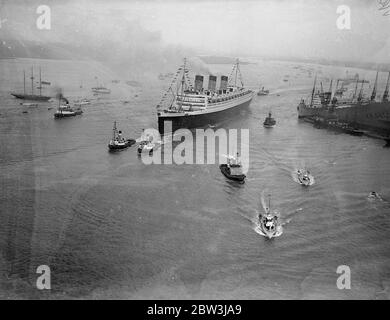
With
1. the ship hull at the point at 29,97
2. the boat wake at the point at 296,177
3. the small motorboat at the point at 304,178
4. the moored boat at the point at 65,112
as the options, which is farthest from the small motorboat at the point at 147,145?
the ship hull at the point at 29,97

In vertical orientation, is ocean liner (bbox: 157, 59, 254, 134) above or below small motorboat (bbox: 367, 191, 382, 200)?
above

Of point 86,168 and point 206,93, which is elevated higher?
point 206,93

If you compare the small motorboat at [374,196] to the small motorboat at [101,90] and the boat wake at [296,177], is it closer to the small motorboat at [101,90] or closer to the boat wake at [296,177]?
the boat wake at [296,177]

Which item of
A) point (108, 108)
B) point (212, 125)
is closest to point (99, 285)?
point (212, 125)

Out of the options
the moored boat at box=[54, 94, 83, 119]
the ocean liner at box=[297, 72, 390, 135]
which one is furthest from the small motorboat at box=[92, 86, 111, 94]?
the ocean liner at box=[297, 72, 390, 135]

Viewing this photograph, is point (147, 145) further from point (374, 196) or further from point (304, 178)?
point (374, 196)

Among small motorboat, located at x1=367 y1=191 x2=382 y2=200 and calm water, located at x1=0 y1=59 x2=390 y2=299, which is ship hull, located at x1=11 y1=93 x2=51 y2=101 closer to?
calm water, located at x1=0 y1=59 x2=390 y2=299

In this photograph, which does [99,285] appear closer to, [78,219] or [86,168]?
[78,219]

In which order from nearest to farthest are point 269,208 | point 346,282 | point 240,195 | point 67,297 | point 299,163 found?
point 67,297, point 346,282, point 269,208, point 240,195, point 299,163
